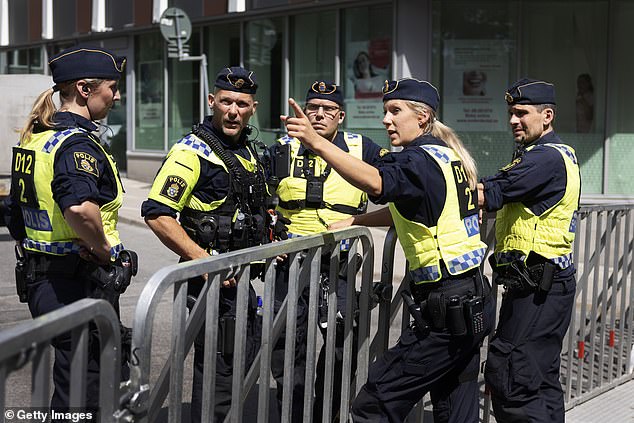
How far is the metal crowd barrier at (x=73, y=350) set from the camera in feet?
6.22

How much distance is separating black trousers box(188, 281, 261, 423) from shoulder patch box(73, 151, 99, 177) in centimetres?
65

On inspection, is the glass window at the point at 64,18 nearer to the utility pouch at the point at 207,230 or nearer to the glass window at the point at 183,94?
the glass window at the point at 183,94

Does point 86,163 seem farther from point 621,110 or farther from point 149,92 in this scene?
point 149,92

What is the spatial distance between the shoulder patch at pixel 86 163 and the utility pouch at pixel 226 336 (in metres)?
0.88

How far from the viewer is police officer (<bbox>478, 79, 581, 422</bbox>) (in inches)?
165

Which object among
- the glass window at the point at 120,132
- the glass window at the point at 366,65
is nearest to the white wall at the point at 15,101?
the glass window at the point at 366,65

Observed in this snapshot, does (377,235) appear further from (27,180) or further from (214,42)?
(27,180)

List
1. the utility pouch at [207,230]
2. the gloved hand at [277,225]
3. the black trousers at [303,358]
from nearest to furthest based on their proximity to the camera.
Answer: the black trousers at [303,358] → the utility pouch at [207,230] → the gloved hand at [277,225]

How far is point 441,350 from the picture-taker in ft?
12.2

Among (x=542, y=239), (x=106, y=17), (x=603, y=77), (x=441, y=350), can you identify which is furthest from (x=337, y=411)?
(x=106, y=17)

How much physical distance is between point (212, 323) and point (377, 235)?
9422 mm

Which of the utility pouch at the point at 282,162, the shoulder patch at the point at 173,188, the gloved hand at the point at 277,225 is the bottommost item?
the gloved hand at the point at 277,225

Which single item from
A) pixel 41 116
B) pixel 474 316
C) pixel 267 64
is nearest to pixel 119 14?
pixel 267 64

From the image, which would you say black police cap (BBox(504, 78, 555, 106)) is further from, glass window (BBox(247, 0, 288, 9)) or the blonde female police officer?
glass window (BBox(247, 0, 288, 9))
